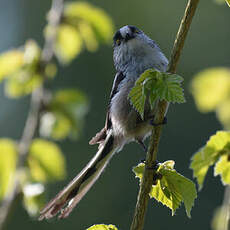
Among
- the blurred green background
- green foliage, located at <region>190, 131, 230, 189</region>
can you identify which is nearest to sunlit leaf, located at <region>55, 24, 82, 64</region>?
green foliage, located at <region>190, 131, 230, 189</region>

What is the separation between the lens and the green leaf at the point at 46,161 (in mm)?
2033

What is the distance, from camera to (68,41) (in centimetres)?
238

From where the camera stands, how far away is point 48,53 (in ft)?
7.09

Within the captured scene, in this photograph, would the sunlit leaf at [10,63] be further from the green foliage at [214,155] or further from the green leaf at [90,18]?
the green foliage at [214,155]

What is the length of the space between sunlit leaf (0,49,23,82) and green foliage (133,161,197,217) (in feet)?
2.88

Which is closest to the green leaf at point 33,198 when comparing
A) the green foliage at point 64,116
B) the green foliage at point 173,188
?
the green foliage at point 64,116

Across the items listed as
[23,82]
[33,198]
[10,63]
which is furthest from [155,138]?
[10,63]

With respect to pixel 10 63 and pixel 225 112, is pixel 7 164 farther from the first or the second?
pixel 225 112

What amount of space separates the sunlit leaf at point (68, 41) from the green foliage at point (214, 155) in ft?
3.72

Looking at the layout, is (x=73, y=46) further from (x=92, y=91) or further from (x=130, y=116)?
(x=92, y=91)

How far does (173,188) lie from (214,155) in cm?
23

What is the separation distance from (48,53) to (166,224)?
5.79m

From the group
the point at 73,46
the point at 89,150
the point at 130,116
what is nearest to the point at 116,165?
the point at 89,150

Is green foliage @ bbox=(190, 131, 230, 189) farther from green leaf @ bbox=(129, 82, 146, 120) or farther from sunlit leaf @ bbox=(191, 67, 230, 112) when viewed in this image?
sunlit leaf @ bbox=(191, 67, 230, 112)
